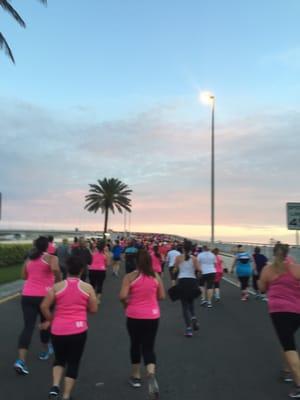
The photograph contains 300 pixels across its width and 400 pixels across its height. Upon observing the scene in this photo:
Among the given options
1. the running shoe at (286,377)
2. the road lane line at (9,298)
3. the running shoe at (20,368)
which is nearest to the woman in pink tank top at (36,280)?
the running shoe at (20,368)

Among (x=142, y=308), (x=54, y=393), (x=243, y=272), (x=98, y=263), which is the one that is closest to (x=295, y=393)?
(x=142, y=308)

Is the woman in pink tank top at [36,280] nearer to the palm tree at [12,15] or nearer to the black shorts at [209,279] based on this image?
the black shorts at [209,279]

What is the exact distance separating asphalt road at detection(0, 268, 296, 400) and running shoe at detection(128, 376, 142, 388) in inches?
2.9

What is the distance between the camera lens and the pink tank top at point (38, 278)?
7.17 metres

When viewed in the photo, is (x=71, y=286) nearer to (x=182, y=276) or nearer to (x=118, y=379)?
(x=118, y=379)

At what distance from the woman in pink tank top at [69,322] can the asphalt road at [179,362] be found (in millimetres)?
494

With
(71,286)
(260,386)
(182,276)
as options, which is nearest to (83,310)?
(71,286)

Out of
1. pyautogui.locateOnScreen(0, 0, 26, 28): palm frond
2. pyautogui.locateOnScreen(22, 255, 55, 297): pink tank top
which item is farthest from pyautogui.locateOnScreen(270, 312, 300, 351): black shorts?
pyautogui.locateOnScreen(0, 0, 26, 28): palm frond

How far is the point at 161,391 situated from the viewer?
6078 mm

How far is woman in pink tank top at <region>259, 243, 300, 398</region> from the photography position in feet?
20.1

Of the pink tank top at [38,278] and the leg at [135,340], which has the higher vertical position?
the pink tank top at [38,278]

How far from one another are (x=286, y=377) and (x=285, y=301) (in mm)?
1156

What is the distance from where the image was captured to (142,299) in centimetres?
627

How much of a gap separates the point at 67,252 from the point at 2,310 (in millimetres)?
4128
